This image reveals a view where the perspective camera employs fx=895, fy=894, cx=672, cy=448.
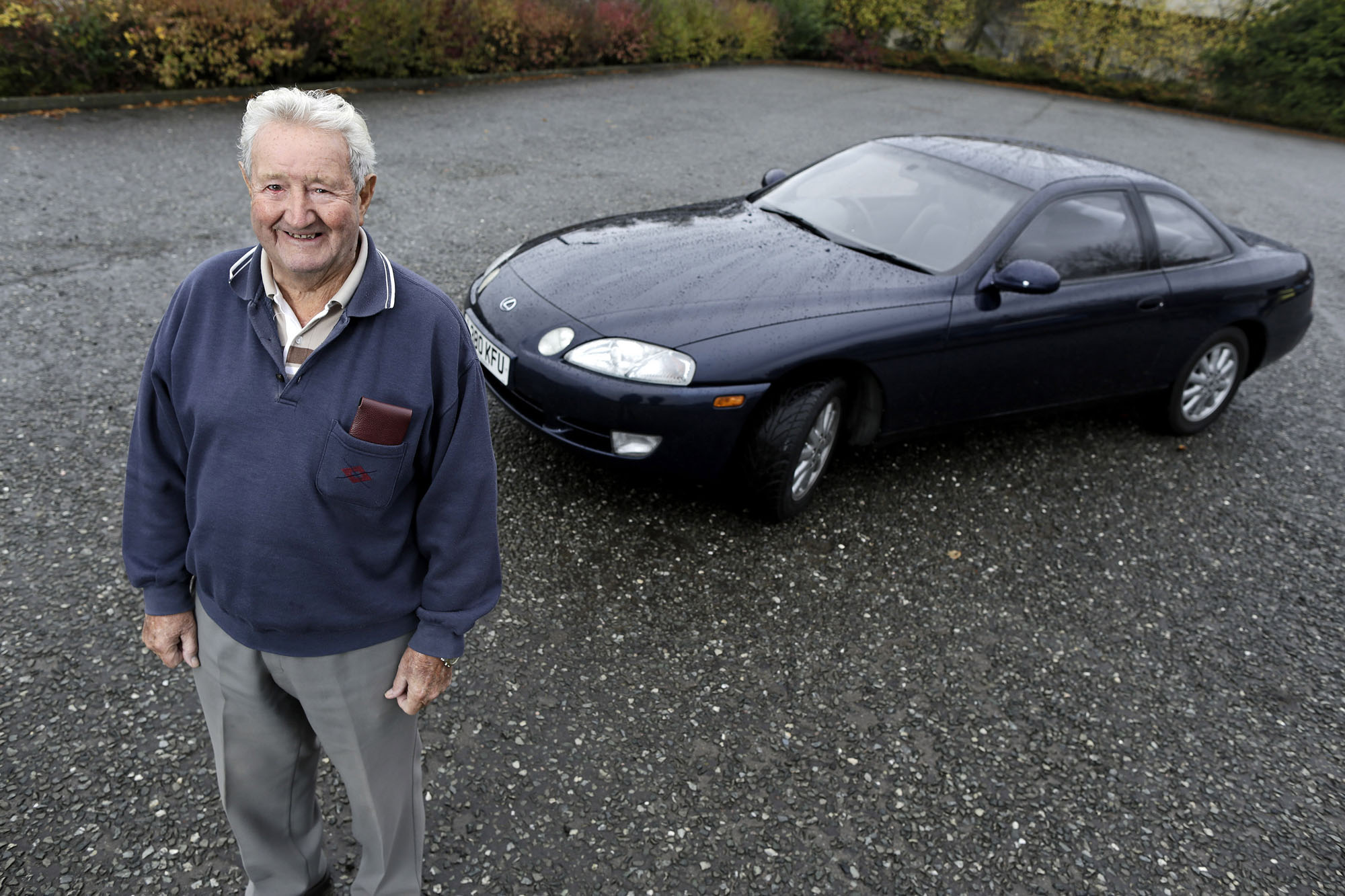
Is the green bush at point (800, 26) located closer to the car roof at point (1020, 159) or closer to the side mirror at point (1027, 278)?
the car roof at point (1020, 159)

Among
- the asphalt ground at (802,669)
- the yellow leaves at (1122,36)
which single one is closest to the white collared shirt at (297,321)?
the asphalt ground at (802,669)

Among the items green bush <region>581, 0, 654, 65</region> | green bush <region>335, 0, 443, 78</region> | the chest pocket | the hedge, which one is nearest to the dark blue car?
the chest pocket

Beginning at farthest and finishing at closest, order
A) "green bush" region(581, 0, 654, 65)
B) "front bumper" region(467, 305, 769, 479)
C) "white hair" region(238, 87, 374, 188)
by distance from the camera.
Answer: "green bush" region(581, 0, 654, 65) → "front bumper" region(467, 305, 769, 479) → "white hair" region(238, 87, 374, 188)

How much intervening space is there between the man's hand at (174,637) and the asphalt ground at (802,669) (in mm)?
736

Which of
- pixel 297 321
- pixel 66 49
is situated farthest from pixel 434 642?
pixel 66 49

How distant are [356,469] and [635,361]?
2.02 metres

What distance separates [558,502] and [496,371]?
24.4 inches

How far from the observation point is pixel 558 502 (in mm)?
3854

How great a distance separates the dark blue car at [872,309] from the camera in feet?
11.7

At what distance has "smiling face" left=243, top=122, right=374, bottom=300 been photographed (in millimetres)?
1543

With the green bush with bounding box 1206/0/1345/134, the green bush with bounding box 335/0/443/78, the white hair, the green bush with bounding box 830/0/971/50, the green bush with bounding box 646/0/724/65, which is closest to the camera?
the white hair

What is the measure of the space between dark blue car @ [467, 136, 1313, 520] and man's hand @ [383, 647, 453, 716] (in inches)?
70.6

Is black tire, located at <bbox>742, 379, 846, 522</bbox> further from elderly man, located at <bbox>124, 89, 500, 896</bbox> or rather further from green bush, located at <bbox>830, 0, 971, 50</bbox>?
green bush, located at <bbox>830, 0, 971, 50</bbox>

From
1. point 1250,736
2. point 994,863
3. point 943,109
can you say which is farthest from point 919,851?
point 943,109
